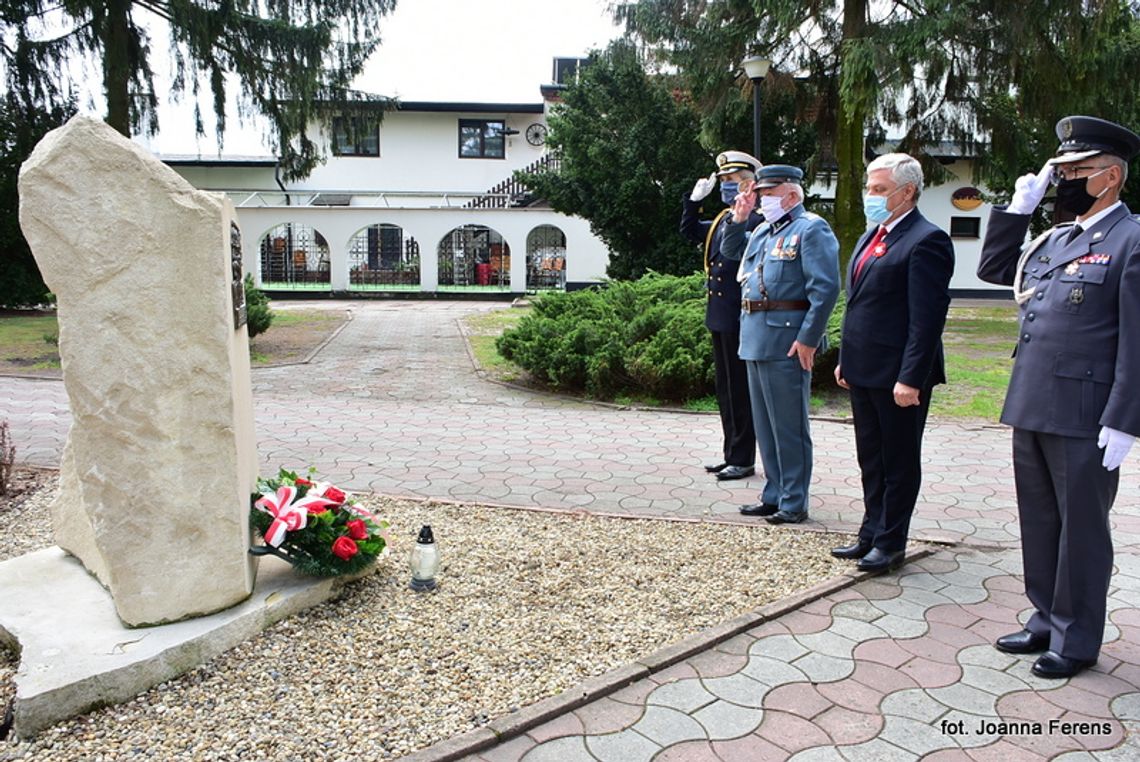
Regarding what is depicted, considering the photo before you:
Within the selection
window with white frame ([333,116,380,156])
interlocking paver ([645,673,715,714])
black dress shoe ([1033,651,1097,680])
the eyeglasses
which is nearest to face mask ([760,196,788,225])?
the eyeglasses

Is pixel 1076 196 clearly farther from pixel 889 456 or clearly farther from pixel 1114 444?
pixel 889 456

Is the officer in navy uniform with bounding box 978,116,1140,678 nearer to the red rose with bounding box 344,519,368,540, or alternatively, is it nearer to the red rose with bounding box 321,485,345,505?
the red rose with bounding box 344,519,368,540

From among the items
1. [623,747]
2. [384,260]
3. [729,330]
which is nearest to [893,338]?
[729,330]

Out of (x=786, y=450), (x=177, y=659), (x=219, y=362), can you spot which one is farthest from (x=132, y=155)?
(x=786, y=450)

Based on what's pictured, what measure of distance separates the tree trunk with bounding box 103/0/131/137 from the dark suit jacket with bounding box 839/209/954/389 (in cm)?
1323

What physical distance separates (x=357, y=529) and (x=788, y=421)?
2.43 m

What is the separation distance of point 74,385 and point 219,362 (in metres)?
0.46

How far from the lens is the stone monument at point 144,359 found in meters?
2.92

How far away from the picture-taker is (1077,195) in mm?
3125

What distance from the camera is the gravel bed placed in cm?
269

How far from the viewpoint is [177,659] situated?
3000 mm

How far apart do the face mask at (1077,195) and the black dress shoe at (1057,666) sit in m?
1.60

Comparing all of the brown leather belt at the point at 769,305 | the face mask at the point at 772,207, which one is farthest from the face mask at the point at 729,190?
the brown leather belt at the point at 769,305

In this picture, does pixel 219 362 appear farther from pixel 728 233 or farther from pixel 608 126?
pixel 608 126
